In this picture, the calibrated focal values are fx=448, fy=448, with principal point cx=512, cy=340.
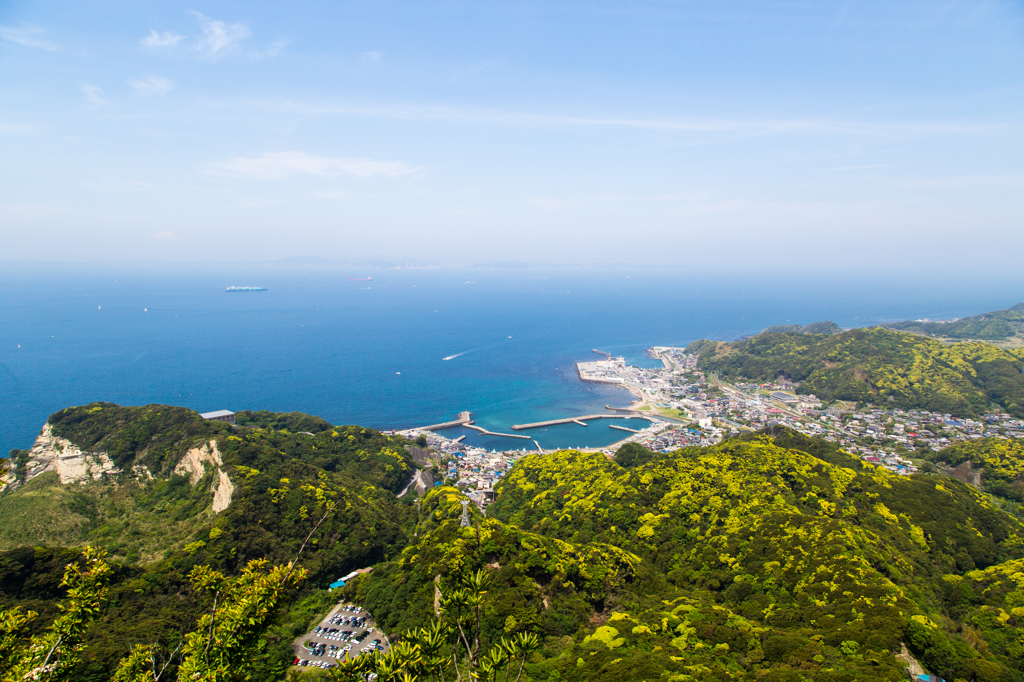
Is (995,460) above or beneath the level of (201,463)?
beneath

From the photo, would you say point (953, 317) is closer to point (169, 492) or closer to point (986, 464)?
point (986, 464)

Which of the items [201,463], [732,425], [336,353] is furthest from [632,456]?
[336,353]

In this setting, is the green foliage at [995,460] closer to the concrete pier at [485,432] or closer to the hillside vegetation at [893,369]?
the hillside vegetation at [893,369]

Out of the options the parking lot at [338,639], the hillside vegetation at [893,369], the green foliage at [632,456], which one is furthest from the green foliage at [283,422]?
the hillside vegetation at [893,369]

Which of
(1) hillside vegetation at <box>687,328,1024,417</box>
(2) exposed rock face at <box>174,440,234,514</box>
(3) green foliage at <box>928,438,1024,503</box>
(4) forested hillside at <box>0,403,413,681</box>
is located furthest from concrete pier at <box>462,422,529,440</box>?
(1) hillside vegetation at <box>687,328,1024,417</box>

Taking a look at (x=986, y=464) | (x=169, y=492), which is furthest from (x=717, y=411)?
(x=169, y=492)

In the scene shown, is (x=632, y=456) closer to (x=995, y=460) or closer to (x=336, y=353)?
(x=995, y=460)
